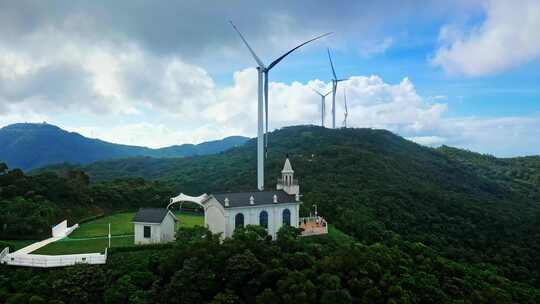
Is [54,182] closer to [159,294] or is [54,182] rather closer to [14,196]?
[14,196]

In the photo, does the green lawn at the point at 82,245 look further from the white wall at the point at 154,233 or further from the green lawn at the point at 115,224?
the green lawn at the point at 115,224

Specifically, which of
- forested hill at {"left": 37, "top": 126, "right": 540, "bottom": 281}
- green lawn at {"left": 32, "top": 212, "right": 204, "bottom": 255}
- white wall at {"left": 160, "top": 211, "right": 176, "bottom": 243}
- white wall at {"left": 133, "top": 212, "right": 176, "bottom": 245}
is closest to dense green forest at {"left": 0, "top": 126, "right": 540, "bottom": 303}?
forested hill at {"left": 37, "top": 126, "right": 540, "bottom": 281}

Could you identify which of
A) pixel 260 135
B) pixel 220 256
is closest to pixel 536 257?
pixel 260 135

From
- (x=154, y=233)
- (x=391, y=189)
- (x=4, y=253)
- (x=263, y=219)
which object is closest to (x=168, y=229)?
(x=154, y=233)

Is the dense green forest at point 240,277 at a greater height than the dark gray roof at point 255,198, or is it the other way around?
the dark gray roof at point 255,198

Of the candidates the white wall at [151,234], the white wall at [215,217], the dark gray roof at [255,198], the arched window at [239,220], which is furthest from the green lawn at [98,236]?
the arched window at [239,220]

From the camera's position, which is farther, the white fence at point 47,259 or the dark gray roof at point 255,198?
the dark gray roof at point 255,198

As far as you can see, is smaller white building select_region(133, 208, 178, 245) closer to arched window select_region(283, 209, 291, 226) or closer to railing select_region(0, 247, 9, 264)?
railing select_region(0, 247, 9, 264)

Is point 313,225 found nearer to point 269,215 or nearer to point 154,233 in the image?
point 269,215
